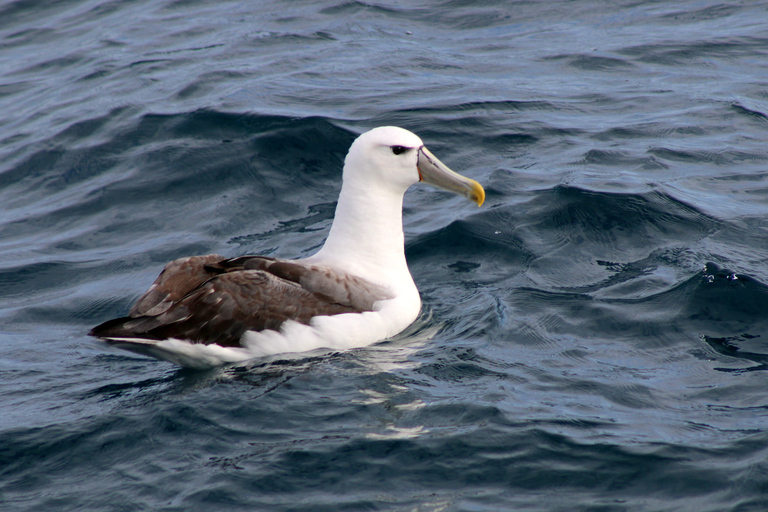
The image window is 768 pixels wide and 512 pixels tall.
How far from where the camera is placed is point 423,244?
8.68 meters

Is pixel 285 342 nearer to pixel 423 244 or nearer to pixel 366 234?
pixel 366 234

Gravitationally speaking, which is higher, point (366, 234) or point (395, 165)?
point (395, 165)

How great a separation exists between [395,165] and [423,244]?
1.68 meters

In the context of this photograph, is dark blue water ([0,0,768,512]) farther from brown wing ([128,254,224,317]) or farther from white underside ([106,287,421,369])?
brown wing ([128,254,224,317])

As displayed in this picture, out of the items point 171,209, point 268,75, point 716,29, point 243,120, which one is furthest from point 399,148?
point 716,29

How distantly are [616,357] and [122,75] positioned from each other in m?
10.4

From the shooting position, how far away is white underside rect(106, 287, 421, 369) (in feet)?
20.4

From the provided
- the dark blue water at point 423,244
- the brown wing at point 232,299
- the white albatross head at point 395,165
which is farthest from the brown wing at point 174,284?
the white albatross head at point 395,165

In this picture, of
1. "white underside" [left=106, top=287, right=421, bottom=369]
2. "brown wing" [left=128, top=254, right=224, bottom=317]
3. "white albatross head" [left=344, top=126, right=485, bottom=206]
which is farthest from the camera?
"white albatross head" [left=344, top=126, right=485, bottom=206]

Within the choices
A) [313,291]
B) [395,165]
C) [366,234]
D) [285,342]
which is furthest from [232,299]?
[395,165]

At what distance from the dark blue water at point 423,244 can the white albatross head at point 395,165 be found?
105 centimetres

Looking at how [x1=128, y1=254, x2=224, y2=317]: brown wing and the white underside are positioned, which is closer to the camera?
the white underside

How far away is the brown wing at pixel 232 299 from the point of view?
6.25 m

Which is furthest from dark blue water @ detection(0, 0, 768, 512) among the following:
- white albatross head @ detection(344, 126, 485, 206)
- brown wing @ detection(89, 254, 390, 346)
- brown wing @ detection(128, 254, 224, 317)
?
white albatross head @ detection(344, 126, 485, 206)
